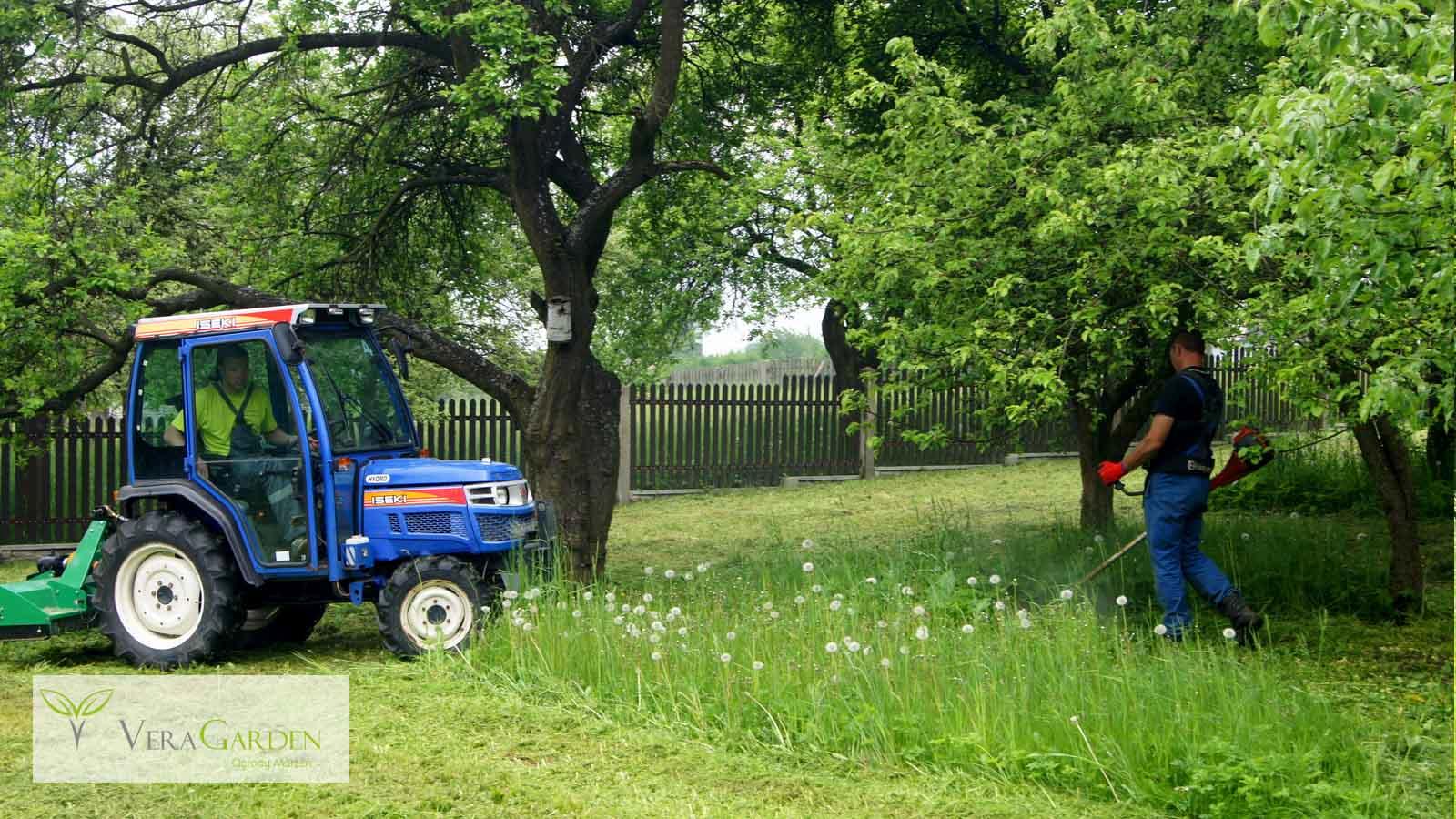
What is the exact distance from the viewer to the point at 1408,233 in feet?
16.9

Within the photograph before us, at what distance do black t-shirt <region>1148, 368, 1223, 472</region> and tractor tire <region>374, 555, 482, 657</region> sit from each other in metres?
4.21

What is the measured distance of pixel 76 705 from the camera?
22.8ft

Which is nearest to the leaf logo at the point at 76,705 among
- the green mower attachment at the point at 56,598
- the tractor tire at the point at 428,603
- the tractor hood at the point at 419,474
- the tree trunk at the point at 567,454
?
the green mower attachment at the point at 56,598

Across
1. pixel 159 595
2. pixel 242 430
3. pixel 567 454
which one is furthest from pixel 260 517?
pixel 567 454

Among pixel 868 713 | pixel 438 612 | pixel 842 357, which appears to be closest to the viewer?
pixel 868 713

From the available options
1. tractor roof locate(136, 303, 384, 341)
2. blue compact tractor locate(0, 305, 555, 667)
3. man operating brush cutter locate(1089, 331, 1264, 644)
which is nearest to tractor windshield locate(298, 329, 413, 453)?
blue compact tractor locate(0, 305, 555, 667)

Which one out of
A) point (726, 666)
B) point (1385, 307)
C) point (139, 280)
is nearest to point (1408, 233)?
point (1385, 307)

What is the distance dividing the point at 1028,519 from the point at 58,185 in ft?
32.1

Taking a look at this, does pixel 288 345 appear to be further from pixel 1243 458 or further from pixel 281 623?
pixel 1243 458

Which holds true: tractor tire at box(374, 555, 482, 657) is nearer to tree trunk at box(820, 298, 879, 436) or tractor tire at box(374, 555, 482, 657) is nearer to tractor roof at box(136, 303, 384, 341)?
tractor roof at box(136, 303, 384, 341)

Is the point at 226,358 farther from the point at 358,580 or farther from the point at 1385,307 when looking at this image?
the point at 1385,307

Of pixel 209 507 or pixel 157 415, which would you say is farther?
pixel 157 415

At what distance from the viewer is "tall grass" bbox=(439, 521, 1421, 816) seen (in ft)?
17.1

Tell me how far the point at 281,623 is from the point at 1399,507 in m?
7.56
